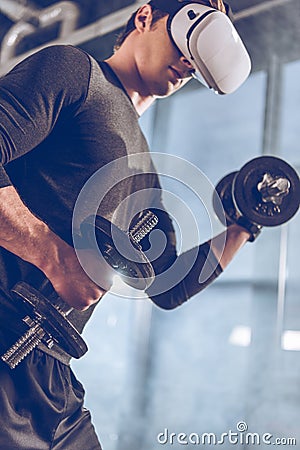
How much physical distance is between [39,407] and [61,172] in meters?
0.34

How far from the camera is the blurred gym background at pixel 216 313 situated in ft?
6.29

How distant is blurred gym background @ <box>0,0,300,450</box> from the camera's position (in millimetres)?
1916

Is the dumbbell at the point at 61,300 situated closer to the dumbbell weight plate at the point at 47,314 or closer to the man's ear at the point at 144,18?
the dumbbell weight plate at the point at 47,314

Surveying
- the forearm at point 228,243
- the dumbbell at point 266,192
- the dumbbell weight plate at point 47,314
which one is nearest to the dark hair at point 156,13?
the dumbbell at point 266,192

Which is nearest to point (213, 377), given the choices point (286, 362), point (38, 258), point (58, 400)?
point (286, 362)

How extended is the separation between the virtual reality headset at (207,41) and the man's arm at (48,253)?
0.41 meters

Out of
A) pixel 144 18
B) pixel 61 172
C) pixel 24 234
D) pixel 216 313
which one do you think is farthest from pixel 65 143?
pixel 216 313

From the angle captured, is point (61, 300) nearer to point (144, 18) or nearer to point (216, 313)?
point (144, 18)

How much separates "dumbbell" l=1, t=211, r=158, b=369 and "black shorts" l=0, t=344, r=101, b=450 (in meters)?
0.04

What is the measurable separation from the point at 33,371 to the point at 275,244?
1374 mm

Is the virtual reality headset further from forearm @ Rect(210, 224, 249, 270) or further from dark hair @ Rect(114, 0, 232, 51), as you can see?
forearm @ Rect(210, 224, 249, 270)

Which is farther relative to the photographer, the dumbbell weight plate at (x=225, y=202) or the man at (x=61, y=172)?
the dumbbell weight plate at (x=225, y=202)

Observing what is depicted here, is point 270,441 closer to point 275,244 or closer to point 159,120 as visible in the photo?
point 275,244

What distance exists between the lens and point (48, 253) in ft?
2.50
